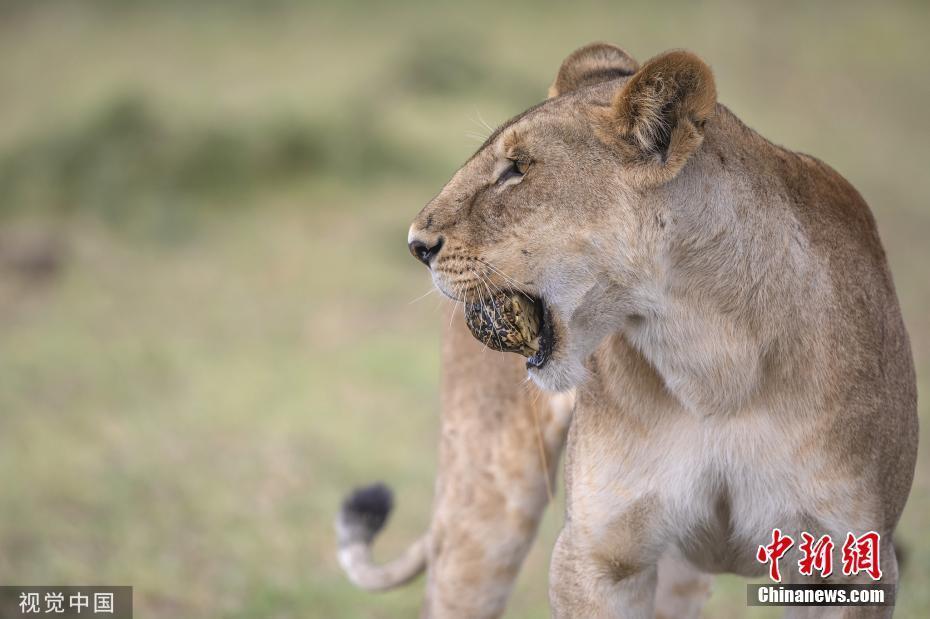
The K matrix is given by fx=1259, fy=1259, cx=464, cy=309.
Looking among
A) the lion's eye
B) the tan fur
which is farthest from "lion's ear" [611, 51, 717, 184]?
the tan fur

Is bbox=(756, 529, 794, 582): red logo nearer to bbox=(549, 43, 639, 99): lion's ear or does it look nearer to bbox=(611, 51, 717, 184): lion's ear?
bbox=(611, 51, 717, 184): lion's ear

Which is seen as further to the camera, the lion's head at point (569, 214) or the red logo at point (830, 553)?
the red logo at point (830, 553)

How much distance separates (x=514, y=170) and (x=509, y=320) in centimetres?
29

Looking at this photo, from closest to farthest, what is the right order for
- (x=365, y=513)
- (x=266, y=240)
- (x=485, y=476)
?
1. (x=485, y=476)
2. (x=365, y=513)
3. (x=266, y=240)

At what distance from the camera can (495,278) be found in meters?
2.37

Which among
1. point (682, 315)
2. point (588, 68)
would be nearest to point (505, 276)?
point (682, 315)

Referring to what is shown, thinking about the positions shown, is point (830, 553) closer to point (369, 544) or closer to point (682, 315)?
point (682, 315)

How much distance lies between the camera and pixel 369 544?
396cm

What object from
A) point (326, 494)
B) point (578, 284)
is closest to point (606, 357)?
point (578, 284)

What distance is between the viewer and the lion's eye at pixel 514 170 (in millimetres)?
2379

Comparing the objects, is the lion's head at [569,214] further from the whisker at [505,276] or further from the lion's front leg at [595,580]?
the lion's front leg at [595,580]

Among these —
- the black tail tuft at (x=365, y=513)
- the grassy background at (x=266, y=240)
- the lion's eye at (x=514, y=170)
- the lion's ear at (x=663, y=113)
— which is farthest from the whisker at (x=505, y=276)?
the black tail tuft at (x=365, y=513)

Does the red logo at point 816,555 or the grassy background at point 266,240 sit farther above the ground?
the grassy background at point 266,240

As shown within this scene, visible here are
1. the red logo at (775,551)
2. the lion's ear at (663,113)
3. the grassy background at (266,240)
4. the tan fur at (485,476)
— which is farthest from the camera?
the grassy background at (266,240)
